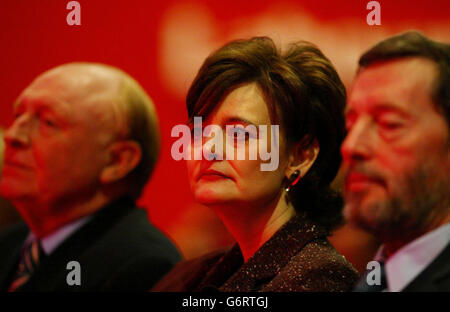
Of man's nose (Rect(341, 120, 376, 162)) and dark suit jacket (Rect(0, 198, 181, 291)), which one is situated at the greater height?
man's nose (Rect(341, 120, 376, 162))

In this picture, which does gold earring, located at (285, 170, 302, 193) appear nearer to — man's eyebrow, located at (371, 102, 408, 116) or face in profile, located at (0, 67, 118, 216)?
man's eyebrow, located at (371, 102, 408, 116)

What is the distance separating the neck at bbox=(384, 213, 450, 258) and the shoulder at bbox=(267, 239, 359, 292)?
15 centimetres

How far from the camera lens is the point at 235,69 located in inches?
70.9

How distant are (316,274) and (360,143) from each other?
38 centimetres

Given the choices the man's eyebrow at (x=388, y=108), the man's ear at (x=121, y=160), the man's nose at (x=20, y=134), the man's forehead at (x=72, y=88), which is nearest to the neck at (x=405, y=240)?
the man's eyebrow at (x=388, y=108)

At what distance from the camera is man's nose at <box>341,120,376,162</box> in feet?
4.82

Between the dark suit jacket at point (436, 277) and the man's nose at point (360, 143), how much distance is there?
269 millimetres

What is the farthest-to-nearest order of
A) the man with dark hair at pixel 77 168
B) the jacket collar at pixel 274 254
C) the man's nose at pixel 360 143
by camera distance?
1. the man with dark hair at pixel 77 168
2. the jacket collar at pixel 274 254
3. the man's nose at pixel 360 143

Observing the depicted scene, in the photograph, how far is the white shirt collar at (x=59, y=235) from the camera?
2.26 metres

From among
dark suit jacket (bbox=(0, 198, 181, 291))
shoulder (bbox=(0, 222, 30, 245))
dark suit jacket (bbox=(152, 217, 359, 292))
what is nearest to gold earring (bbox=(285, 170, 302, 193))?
dark suit jacket (bbox=(152, 217, 359, 292))

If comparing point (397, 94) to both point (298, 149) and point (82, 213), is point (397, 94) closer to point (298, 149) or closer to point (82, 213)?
point (298, 149)

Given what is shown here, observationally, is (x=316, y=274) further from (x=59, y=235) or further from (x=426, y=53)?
(x=59, y=235)

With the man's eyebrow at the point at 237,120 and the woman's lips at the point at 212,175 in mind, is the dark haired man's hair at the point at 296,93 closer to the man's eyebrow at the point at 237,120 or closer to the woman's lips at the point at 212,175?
the man's eyebrow at the point at 237,120
